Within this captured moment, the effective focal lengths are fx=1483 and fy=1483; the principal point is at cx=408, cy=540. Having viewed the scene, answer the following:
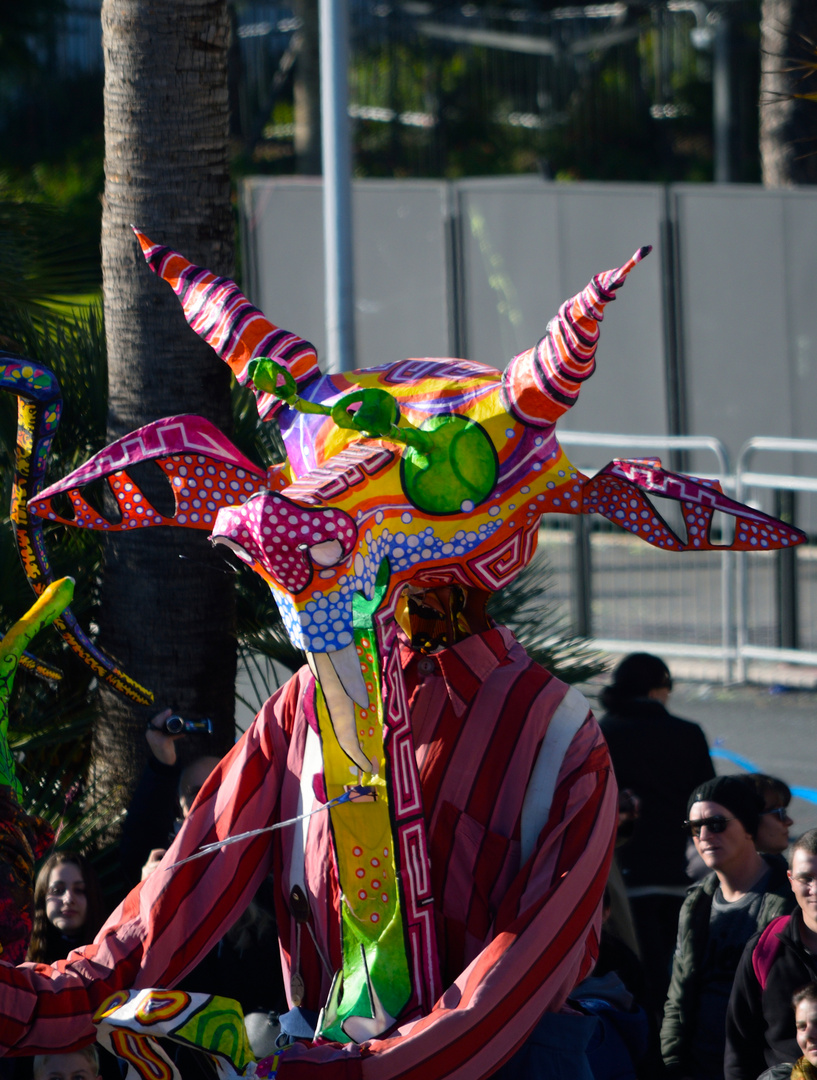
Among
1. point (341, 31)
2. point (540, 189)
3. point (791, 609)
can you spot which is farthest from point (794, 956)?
point (540, 189)

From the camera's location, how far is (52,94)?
21.9 metres

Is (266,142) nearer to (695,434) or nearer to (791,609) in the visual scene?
(695,434)

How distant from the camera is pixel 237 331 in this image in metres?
2.59

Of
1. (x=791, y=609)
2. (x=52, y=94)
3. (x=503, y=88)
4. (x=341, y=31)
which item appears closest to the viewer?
(x=341, y=31)

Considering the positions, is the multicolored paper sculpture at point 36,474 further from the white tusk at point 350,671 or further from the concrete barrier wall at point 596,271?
the concrete barrier wall at point 596,271

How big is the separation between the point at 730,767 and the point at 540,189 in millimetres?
7159

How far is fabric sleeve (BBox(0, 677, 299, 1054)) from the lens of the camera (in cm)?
241

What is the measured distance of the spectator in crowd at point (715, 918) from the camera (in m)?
3.63

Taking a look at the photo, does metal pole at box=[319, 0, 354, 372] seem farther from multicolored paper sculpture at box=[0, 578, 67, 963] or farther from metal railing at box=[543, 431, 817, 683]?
multicolored paper sculpture at box=[0, 578, 67, 963]

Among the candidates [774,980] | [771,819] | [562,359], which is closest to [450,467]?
[562,359]

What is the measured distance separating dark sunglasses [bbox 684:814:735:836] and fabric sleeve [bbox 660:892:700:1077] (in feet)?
0.75

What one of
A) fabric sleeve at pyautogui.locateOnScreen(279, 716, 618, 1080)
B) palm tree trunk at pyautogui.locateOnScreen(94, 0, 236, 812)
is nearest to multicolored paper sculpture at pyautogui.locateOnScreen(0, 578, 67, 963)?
fabric sleeve at pyautogui.locateOnScreen(279, 716, 618, 1080)

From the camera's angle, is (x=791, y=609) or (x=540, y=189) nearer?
(x=791, y=609)

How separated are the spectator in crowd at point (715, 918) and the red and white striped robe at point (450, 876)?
131 cm
